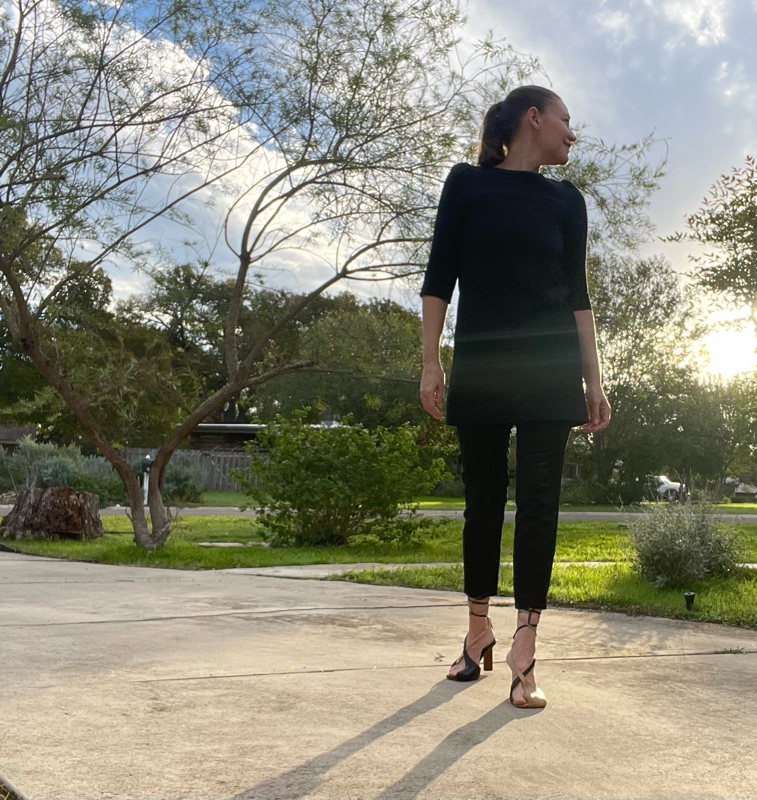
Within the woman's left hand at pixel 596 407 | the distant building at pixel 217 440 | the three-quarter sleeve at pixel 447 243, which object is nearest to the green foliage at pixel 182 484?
the distant building at pixel 217 440

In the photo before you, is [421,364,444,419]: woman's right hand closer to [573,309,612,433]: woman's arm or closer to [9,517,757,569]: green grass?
[573,309,612,433]: woman's arm

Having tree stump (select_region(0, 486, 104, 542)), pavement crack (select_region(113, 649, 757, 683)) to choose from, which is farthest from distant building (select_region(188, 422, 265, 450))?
pavement crack (select_region(113, 649, 757, 683))

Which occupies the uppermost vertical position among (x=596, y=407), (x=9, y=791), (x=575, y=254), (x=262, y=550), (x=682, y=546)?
(x=575, y=254)

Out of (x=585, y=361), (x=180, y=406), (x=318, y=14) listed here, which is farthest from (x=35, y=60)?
(x=585, y=361)

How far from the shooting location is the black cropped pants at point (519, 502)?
3.26 meters

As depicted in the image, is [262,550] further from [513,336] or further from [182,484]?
[182,484]

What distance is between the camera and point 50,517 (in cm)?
1249

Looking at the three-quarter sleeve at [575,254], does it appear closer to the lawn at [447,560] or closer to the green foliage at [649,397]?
the lawn at [447,560]

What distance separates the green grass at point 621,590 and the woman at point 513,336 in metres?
2.13

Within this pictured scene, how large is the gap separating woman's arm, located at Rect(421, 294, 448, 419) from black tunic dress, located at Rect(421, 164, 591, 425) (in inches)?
2.1

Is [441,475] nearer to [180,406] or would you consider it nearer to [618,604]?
[180,406]

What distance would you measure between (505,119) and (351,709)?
2047 mm

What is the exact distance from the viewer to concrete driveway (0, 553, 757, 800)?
6.97 feet

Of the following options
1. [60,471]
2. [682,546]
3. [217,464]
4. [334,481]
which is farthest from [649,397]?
[682,546]
